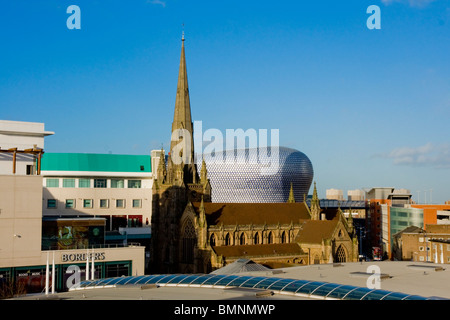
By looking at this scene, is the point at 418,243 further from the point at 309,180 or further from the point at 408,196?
the point at 309,180

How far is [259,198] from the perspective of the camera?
185 m

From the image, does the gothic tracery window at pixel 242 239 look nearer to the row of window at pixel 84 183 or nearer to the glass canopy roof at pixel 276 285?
the glass canopy roof at pixel 276 285

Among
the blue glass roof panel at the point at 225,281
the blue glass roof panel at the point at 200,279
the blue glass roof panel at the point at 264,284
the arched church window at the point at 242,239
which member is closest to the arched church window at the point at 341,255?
the arched church window at the point at 242,239

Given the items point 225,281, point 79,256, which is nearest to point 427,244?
point 79,256

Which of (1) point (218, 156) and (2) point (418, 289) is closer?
(2) point (418, 289)

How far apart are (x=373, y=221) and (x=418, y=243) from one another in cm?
5194

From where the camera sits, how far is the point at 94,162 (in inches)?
4688

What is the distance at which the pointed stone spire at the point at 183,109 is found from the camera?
86188mm

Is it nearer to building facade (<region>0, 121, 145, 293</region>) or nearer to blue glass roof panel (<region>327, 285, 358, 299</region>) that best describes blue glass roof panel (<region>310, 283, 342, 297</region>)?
blue glass roof panel (<region>327, 285, 358, 299</region>)

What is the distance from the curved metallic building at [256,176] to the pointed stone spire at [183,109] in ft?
329

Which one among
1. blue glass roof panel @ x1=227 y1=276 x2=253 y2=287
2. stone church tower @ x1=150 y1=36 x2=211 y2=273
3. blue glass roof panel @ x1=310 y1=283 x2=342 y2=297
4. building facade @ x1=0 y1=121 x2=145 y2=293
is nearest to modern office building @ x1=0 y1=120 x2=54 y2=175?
building facade @ x1=0 y1=121 x2=145 y2=293

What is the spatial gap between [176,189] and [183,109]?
13.6 metres

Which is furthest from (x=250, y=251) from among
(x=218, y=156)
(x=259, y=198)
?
(x=218, y=156)

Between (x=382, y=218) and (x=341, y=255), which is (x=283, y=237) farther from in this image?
(x=382, y=218)
